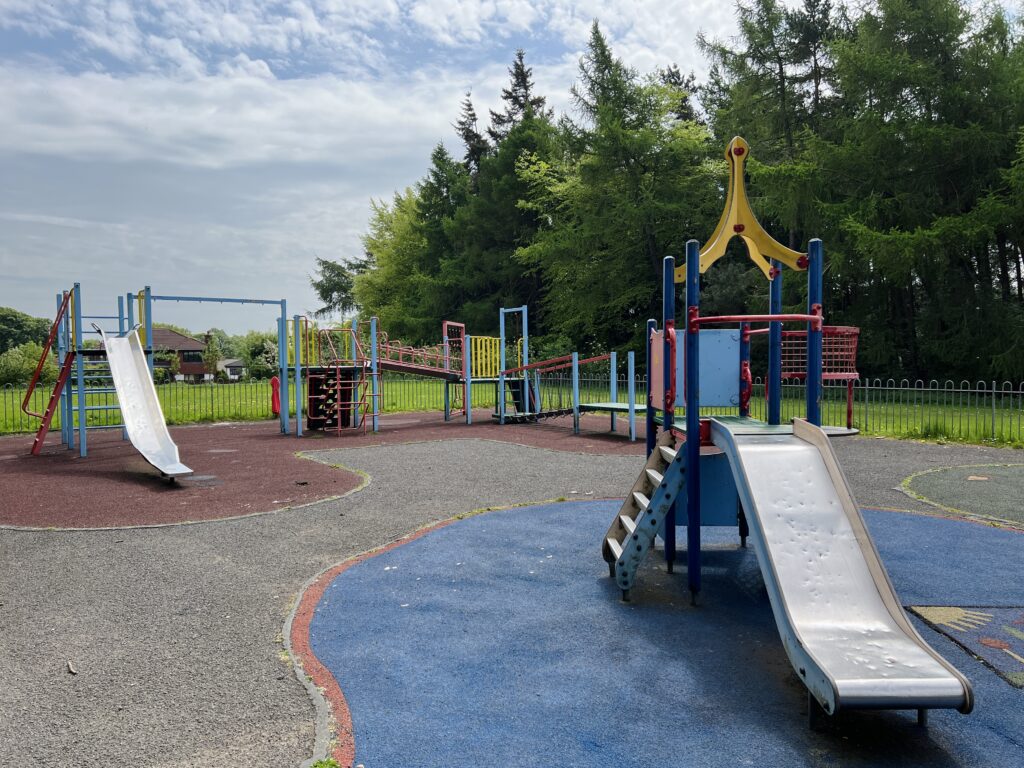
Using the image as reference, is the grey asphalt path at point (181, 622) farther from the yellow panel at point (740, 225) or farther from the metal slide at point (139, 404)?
the yellow panel at point (740, 225)

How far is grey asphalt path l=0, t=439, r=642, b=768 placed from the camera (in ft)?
10.1

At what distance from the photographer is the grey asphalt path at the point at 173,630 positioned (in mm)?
3078

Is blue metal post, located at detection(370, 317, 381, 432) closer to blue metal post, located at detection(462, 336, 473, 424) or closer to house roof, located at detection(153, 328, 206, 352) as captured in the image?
blue metal post, located at detection(462, 336, 473, 424)

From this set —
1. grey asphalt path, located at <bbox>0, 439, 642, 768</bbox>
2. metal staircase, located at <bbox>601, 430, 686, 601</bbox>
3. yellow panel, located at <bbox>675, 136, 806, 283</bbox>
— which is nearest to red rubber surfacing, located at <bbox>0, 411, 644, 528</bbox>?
grey asphalt path, located at <bbox>0, 439, 642, 768</bbox>

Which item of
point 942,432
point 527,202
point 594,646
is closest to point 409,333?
point 527,202

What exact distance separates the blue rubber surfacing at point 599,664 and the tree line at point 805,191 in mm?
19898

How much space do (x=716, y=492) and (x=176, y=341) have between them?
267ft

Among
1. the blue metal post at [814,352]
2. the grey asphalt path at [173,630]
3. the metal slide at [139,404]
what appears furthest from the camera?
the metal slide at [139,404]

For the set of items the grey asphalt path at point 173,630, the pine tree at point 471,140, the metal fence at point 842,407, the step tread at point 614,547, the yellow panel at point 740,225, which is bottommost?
the grey asphalt path at point 173,630

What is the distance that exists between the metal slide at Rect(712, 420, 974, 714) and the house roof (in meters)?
74.5

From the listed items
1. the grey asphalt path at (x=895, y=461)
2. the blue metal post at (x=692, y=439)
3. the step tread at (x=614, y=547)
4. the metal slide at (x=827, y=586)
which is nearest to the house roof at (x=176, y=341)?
the grey asphalt path at (x=895, y=461)

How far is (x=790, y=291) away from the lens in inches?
1073

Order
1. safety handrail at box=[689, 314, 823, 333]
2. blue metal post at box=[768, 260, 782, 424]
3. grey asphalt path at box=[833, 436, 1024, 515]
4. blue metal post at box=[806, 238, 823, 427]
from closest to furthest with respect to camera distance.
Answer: safety handrail at box=[689, 314, 823, 333] → blue metal post at box=[806, 238, 823, 427] → blue metal post at box=[768, 260, 782, 424] → grey asphalt path at box=[833, 436, 1024, 515]

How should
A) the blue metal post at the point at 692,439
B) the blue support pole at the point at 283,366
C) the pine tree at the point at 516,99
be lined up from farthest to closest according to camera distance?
the pine tree at the point at 516,99 → the blue support pole at the point at 283,366 → the blue metal post at the point at 692,439
